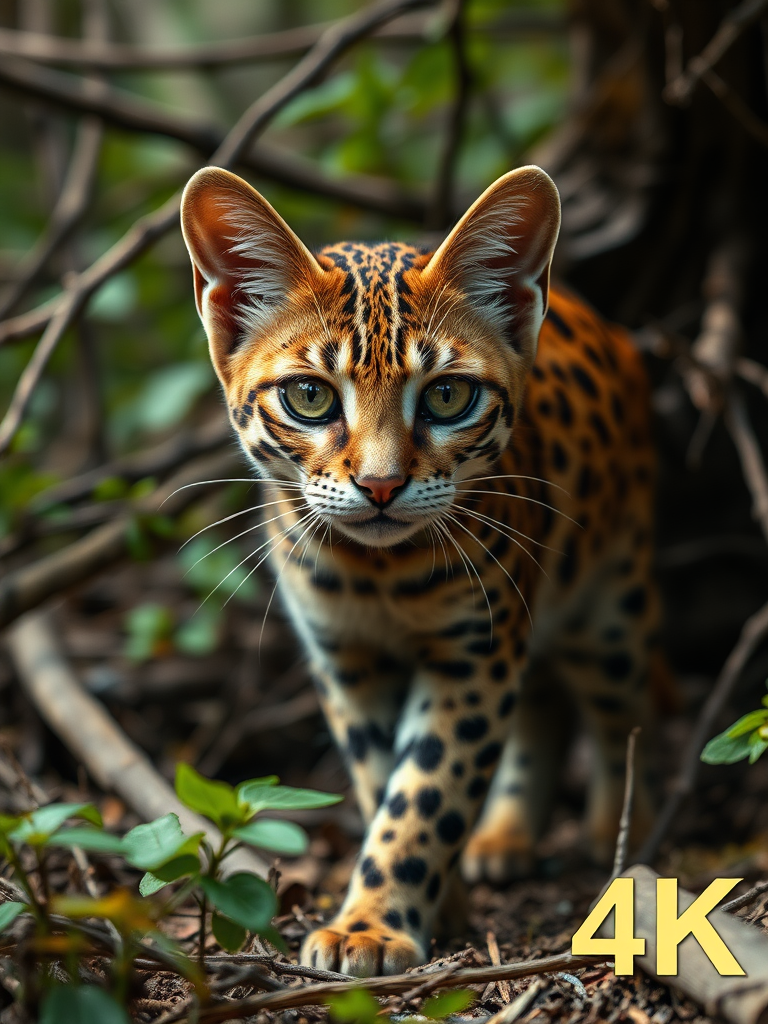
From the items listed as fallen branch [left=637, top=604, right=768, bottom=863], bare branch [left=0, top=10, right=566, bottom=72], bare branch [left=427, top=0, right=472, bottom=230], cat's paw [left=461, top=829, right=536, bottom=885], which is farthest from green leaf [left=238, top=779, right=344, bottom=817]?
bare branch [left=0, top=10, right=566, bottom=72]

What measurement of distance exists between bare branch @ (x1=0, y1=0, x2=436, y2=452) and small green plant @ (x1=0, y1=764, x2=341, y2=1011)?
1.79 metres

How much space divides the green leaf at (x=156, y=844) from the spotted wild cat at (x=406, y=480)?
891 mm

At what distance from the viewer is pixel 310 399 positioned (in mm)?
2807

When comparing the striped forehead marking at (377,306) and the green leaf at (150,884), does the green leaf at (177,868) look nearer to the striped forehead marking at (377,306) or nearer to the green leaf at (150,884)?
the green leaf at (150,884)

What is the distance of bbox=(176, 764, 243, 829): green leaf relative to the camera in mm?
1979

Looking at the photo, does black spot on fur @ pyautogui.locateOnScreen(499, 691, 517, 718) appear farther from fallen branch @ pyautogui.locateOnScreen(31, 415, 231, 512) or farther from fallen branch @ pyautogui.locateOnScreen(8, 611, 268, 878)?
fallen branch @ pyautogui.locateOnScreen(31, 415, 231, 512)

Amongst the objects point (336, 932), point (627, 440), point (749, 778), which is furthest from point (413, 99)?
point (336, 932)

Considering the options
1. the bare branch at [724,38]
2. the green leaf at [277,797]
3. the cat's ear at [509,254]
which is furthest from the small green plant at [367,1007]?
the bare branch at [724,38]

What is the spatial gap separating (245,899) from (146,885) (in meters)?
0.25

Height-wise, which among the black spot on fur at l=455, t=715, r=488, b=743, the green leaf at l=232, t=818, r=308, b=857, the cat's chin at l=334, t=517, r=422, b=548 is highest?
the cat's chin at l=334, t=517, r=422, b=548

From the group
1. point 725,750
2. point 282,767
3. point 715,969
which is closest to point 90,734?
point 282,767

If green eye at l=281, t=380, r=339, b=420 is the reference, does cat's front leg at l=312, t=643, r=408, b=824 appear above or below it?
below

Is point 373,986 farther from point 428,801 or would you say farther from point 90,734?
point 90,734

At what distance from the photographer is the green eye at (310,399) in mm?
2781
